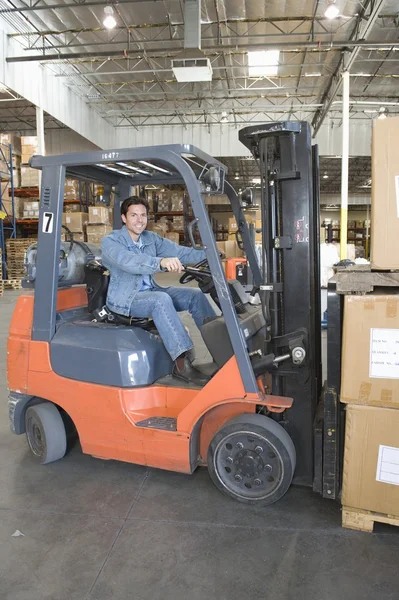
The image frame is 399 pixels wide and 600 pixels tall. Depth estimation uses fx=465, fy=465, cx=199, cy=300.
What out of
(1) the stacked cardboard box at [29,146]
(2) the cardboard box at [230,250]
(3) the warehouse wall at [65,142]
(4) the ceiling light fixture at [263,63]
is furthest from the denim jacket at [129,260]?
(3) the warehouse wall at [65,142]

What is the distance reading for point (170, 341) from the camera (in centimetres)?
312

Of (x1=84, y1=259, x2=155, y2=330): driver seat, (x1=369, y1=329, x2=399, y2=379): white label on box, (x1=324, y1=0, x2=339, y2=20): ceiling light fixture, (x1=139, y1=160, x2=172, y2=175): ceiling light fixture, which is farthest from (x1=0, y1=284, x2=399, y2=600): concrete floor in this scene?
(x1=324, y1=0, x2=339, y2=20): ceiling light fixture

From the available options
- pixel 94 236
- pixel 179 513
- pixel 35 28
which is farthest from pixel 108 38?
pixel 179 513

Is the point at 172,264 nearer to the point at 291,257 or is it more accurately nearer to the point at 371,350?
the point at 291,257

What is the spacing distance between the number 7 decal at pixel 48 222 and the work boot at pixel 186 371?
1267 mm

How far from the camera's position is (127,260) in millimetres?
3016

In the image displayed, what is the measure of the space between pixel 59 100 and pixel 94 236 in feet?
15.6

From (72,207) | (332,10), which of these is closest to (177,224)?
(72,207)

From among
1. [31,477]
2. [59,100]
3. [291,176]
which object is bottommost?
[31,477]

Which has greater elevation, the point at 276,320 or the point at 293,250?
the point at 293,250

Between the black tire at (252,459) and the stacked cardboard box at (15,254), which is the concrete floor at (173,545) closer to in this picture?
the black tire at (252,459)

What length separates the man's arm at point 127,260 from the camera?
2.93 m

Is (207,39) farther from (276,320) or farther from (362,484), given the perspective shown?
(362,484)

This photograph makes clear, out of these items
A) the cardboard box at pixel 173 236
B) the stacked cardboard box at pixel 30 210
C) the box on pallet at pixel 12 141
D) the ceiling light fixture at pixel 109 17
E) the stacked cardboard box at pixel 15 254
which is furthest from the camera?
the cardboard box at pixel 173 236
